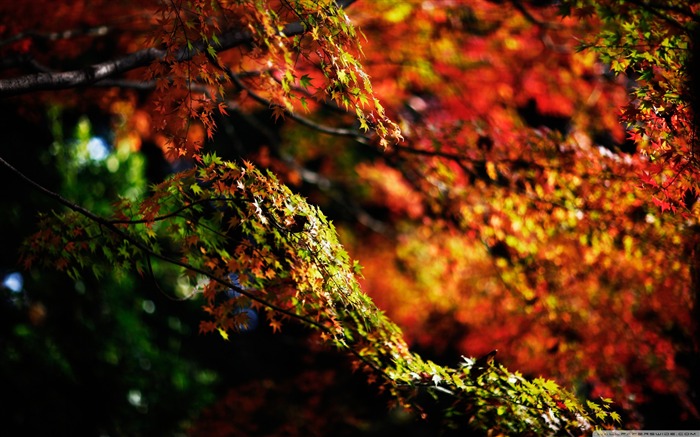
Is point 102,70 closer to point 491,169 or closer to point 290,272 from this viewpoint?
point 290,272

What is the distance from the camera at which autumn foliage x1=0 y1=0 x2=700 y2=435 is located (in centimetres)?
309

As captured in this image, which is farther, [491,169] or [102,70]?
[491,169]

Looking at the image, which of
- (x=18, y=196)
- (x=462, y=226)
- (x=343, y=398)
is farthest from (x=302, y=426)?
(x=18, y=196)

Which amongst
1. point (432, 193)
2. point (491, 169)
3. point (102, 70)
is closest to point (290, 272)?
point (102, 70)

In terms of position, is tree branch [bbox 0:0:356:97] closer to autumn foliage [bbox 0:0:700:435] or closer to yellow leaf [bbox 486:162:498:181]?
autumn foliage [bbox 0:0:700:435]

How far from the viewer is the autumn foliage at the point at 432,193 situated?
3088 mm

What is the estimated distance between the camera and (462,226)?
5.85 m

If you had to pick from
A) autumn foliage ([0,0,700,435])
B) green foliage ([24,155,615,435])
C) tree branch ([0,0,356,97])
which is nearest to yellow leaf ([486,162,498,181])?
autumn foliage ([0,0,700,435])

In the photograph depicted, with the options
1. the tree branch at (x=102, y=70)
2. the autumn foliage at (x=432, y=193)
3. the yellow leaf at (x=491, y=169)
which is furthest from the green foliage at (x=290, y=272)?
the yellow leaf at (x=491, y=169)

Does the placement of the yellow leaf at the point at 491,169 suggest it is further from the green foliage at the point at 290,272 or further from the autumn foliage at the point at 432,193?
the green foliage at the point at 290,272

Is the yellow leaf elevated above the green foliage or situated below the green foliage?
above

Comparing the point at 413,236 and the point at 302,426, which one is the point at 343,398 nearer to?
the point at 302,426

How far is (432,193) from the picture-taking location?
5992mm

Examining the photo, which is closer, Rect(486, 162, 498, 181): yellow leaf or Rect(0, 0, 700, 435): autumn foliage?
Rect(0, 0, 700, 435): autumn foliage
